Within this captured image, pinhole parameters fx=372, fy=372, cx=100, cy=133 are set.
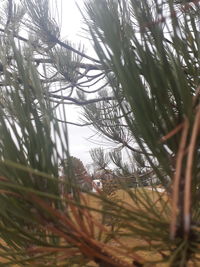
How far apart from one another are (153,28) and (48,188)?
187mm

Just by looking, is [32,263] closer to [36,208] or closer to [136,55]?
[36,208]

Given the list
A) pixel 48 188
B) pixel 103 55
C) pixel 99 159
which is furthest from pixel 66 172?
pixel 99 159

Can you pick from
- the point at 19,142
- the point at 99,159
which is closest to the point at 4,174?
the point at 19,142

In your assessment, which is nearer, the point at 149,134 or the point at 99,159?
the point at 149,134

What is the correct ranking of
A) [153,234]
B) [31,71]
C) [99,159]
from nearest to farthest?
1. [153,234]
2. [31,71]
3. [99,159]

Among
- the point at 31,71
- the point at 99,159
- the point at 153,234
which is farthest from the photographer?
the point at 99,159

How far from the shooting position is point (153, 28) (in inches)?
13.3

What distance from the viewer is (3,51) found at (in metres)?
0.46

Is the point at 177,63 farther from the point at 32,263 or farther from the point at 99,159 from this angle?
the point at 99,159

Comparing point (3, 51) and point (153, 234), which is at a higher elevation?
point (3, 51)

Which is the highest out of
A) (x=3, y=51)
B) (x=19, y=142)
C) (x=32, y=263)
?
(x=3, y=51)

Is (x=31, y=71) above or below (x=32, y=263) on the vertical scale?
above

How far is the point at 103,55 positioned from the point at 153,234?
164 mm

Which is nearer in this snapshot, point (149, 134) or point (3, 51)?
point (149, 134)
